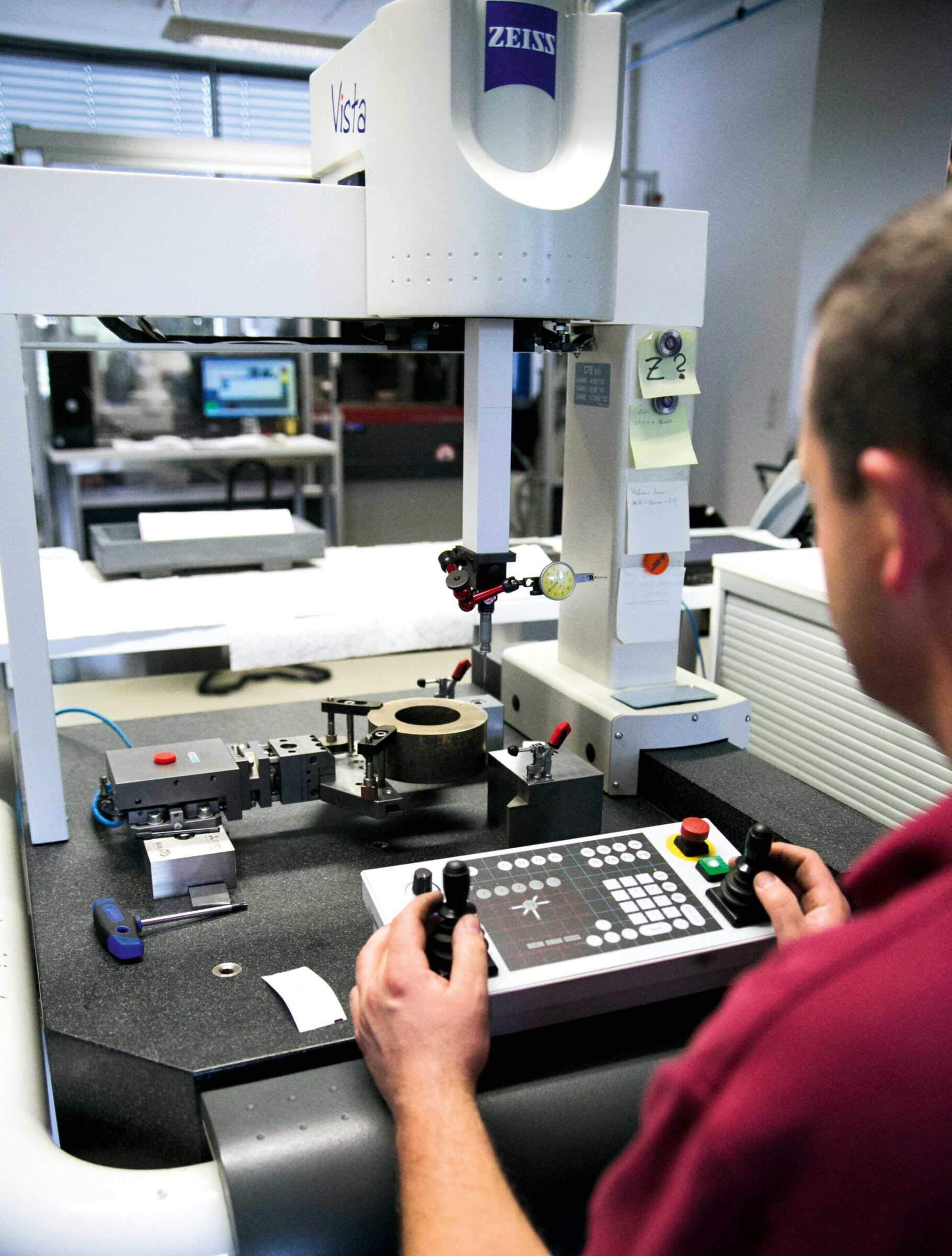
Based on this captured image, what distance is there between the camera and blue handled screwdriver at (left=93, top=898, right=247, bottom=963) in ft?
2.86

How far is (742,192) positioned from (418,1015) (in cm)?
453

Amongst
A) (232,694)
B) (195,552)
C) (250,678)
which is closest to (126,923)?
(195,552)

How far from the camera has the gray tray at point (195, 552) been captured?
194 cm

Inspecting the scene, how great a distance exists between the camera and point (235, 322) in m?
1.02

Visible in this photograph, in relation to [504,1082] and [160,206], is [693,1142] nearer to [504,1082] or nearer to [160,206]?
[504,1082]

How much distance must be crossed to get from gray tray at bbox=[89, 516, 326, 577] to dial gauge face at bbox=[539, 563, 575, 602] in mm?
1009

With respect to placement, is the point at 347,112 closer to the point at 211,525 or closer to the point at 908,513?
the point at 908,513

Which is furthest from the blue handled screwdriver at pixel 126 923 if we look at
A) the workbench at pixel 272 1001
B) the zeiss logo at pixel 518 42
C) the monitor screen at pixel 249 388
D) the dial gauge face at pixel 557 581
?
the monitor screen at pixel 249 388

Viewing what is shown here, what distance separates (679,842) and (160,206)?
783 millimetres

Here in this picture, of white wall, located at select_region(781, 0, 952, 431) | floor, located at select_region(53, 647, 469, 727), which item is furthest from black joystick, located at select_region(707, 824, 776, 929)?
white wall, located at select_region(781, 0, 952, 431)

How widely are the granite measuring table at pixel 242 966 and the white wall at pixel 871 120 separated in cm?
340

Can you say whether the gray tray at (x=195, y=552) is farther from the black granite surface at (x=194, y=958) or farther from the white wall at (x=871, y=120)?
the white wall at (x=871, y=120)

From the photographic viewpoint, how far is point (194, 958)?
A: 886 mm

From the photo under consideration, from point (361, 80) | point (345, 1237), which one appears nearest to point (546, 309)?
point (361, 80)
